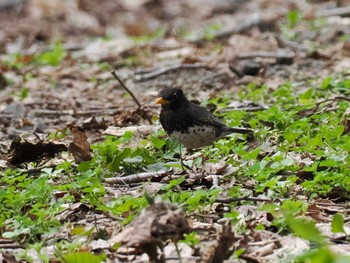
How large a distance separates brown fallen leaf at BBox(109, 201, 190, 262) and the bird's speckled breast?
2.03 metres

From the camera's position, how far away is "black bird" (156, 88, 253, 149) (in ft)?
18.9

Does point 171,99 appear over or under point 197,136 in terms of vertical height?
over

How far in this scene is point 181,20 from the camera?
1403 cm

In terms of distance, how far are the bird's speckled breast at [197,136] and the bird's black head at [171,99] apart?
29 cm

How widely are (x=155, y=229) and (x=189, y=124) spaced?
2.31m

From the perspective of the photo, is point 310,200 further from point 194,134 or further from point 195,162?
point 194,134

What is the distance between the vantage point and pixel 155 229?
362cm

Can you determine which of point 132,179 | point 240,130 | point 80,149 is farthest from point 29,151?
point 240,130

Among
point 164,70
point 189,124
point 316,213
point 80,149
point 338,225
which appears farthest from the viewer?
point 164,70

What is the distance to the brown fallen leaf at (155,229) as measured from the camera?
3.62m

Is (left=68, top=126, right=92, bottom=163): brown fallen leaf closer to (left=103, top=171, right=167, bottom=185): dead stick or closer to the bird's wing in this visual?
(left=103, top=171, right=167, bottom=185): dead stick

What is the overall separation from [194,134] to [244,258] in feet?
6.78

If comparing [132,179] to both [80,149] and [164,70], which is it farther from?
[164,70]

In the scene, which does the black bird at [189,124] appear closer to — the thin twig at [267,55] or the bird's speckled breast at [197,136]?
the bird's speckled breast at [197,136]
